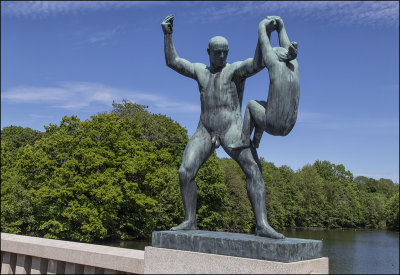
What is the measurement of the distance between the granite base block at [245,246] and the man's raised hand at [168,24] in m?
2.69

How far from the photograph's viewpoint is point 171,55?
5516 millimetres

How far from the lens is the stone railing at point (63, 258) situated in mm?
4719

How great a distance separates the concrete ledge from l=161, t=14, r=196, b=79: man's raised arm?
7.75ft

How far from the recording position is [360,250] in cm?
3222

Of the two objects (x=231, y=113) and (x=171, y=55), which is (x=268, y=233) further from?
(x=171, y=55)

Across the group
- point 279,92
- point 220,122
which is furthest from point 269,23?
point 220,122

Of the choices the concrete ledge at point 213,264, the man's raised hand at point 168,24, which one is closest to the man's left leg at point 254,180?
the concrete ledge at point 213,264

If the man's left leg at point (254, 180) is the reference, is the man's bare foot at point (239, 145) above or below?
above

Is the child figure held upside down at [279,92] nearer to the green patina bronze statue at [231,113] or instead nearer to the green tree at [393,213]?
the green patina bronze statue at [231,113]

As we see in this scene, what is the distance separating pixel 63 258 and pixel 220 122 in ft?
8.58

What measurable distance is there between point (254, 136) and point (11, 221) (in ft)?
82.3

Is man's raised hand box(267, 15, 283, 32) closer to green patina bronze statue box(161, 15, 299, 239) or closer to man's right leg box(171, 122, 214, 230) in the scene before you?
green patina bronze statue box(161, 15, 299, 239)

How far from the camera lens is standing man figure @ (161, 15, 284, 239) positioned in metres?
4.93

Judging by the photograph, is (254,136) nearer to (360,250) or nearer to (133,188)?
(133,188)
